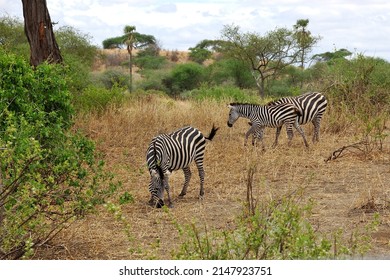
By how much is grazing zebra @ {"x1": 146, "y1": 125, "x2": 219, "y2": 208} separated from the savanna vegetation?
32 cm

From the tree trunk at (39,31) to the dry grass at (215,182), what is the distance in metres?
1.68

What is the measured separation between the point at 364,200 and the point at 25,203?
12.9ft

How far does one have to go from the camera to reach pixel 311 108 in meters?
13.8

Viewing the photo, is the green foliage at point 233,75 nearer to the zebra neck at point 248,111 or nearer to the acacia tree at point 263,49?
the acacia tree at point 263,49

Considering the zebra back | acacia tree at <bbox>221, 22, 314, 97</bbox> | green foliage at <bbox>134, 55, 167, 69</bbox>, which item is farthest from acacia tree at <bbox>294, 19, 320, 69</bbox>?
the zebra back

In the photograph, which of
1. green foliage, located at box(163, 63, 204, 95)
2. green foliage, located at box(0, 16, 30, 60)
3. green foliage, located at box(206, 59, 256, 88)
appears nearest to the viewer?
green foliage, located at box(0, 16, 30, 60)

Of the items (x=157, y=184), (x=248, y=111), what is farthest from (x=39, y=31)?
(x=157, y=184)

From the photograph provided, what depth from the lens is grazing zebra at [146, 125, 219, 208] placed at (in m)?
8.32

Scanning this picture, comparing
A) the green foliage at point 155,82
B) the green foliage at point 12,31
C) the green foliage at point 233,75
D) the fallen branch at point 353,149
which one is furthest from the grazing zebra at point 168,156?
the green foliage at point 233,75

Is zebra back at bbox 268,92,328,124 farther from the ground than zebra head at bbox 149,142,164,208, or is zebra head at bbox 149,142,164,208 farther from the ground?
zebra back at bbox 268,92,328,124

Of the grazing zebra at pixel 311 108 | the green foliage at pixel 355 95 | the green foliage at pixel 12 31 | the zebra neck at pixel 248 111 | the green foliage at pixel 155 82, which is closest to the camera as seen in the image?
the zebra neck at pixel 248 111

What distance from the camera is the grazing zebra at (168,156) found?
8320 mm

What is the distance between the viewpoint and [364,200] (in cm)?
777

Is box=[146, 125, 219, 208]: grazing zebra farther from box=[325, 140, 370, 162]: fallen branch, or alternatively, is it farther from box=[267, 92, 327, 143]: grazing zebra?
box=[267, 92, 327, 143]: grazing zebra
